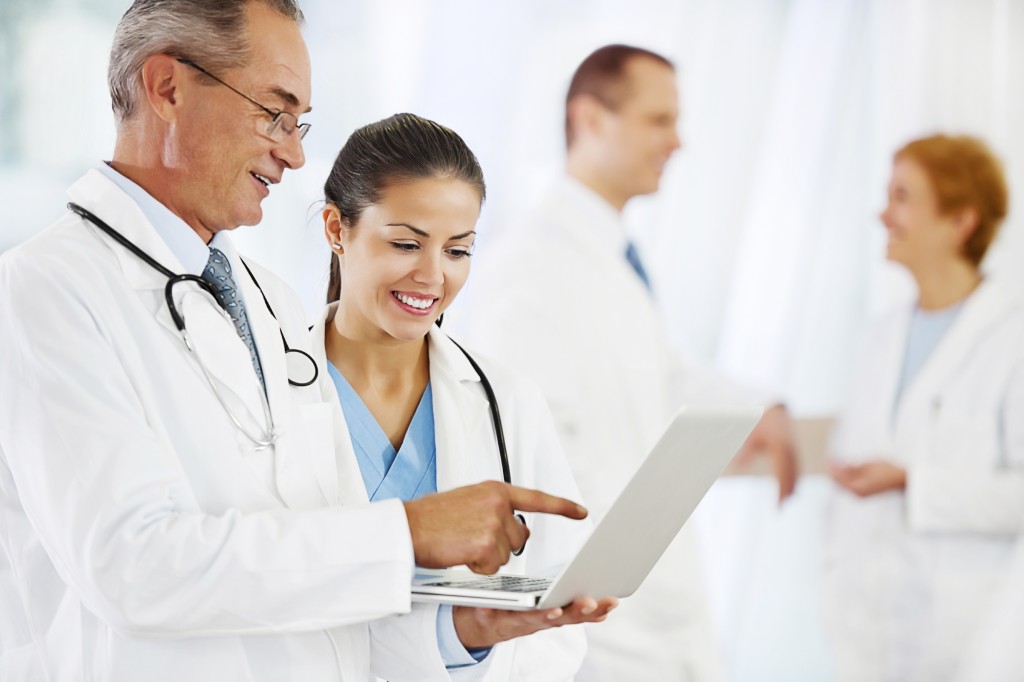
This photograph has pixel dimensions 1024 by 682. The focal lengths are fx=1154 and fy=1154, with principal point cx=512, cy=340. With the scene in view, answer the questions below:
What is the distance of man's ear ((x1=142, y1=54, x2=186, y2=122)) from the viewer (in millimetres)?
1220

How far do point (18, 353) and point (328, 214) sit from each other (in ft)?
1.91

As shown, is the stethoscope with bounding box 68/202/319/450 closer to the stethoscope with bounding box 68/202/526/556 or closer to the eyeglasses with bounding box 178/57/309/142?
the stethoscope with bounding box 68/202/526/556

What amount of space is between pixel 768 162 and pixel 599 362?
1.06 meters

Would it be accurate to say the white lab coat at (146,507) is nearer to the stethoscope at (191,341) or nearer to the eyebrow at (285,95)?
the stethoscope at (191,341)

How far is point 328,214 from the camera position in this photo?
5.15 ft

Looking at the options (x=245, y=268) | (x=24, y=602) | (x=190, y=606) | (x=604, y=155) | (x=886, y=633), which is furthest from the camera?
(x=886, y=633)

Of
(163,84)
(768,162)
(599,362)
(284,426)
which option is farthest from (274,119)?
(768,162)

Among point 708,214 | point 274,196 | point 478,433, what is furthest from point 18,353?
point 708,214

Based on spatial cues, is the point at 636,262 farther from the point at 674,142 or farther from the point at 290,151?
the point at 290,151

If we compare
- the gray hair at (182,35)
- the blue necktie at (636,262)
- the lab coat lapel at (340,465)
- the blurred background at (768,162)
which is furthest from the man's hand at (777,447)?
the gray hair at (182,35)

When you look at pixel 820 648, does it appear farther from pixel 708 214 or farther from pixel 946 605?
pixel 708 214

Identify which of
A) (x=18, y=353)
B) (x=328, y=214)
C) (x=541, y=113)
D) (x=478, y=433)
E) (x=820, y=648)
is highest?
(x=541, y=113)

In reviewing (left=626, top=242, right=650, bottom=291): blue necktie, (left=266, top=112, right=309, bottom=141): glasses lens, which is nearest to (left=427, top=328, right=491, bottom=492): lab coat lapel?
(left=266, top=112, right=309, bottom=141): glasses lens

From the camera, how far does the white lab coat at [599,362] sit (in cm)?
253
